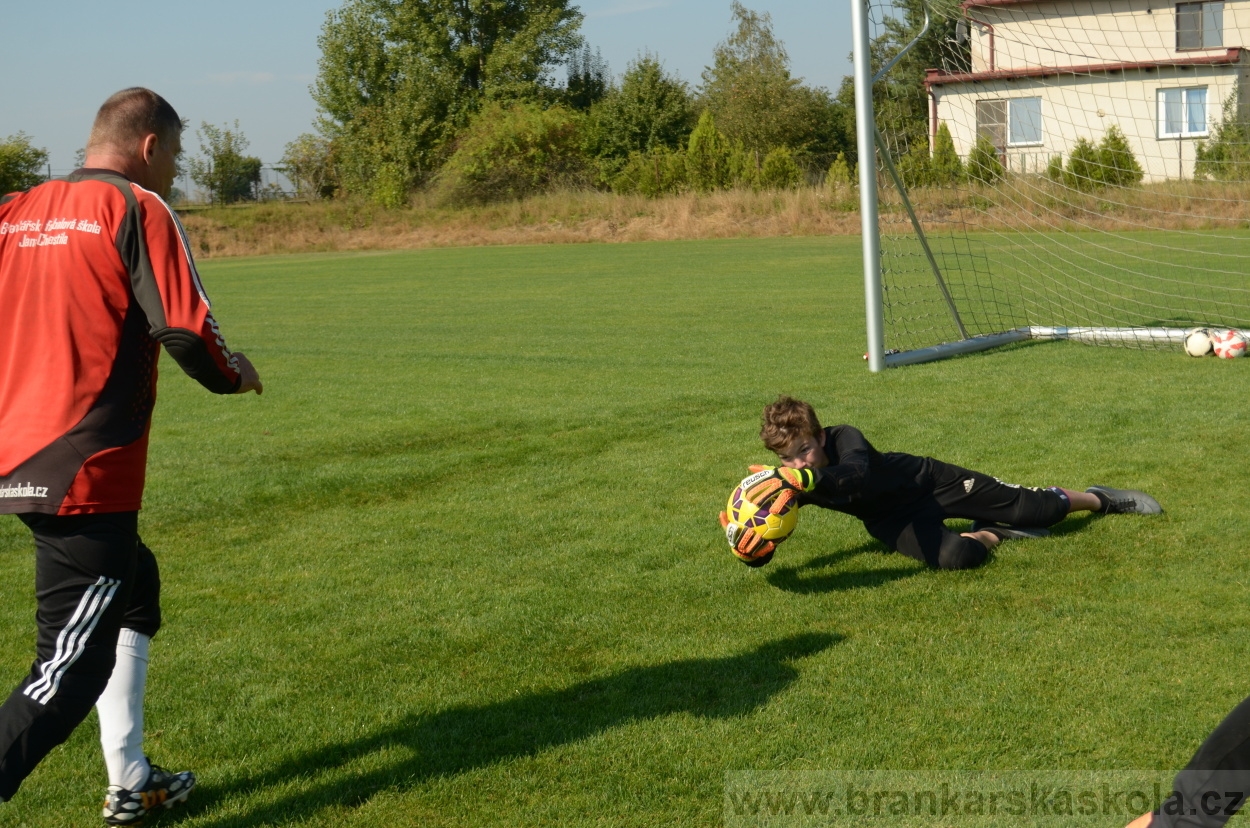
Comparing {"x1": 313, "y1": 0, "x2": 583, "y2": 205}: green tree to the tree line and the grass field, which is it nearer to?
the tree line

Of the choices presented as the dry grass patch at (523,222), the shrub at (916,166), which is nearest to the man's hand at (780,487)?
the shrub at (916,166)

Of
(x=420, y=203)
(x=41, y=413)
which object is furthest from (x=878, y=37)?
(x=420, y=203)

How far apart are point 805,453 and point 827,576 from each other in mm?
601

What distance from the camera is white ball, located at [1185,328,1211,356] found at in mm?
10648

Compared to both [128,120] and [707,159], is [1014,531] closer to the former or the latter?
[128,120]

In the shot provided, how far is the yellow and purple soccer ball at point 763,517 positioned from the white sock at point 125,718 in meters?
2.55

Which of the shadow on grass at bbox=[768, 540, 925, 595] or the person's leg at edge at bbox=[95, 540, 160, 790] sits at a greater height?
the person's leg at edge at bbox=[95, 540, 160, 790]

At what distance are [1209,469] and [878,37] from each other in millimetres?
5780

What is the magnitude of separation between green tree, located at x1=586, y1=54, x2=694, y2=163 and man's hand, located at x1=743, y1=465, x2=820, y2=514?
46564 mm

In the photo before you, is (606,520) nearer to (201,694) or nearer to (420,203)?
(201,694)

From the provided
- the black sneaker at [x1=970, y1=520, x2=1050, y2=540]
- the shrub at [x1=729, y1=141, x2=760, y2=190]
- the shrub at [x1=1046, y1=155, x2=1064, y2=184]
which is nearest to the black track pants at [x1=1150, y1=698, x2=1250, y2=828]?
the black sneaker at [x1=970, y1=520, x2=1050, y2=540]

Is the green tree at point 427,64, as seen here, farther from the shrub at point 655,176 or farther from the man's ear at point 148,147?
the man's ear at point 148,147

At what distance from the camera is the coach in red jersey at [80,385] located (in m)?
2.84

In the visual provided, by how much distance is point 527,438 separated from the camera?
8688 millimetres
